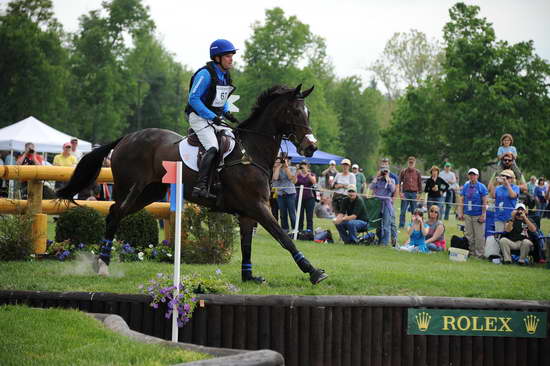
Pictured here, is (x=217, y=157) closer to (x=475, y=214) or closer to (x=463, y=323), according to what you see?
(x=463, y=323)

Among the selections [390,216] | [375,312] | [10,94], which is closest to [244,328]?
[375,312]

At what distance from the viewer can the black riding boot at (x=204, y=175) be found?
25.7ft

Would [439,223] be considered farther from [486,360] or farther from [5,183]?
[5,183]

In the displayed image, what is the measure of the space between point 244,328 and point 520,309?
3269mm

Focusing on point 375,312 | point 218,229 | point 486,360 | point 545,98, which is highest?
point 545,98

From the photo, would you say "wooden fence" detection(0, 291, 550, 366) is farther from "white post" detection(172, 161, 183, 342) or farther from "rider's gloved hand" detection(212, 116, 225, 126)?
"rider's gloved hand" detection(212, 116, 225, 126)

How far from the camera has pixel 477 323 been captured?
304 inches

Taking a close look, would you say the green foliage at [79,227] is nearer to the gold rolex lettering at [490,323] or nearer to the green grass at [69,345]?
the green grass at [69,345]

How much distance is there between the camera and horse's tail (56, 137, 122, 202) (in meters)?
9.17

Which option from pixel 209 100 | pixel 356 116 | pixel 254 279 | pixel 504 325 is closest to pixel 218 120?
pixel 209 100

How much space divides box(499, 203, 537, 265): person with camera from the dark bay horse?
19.6ft

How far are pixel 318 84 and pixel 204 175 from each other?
44.9m

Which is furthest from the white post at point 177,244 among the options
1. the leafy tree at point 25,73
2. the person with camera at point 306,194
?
Result: the leafy tree at point 25,73

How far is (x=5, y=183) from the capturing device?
645 inches
